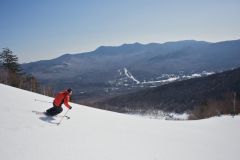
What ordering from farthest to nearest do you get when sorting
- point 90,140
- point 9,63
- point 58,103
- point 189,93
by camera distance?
point 189,93
point 9,63
point 58,103
point 90,140

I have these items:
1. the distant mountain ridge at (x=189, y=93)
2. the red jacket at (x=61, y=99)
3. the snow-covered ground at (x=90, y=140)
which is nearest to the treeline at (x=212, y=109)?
the distant mountain ridge at (x=189, y=93)

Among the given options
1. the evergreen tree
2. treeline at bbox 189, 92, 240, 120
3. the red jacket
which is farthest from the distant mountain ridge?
the red jacket

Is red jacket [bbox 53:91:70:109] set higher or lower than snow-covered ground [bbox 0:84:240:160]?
higher

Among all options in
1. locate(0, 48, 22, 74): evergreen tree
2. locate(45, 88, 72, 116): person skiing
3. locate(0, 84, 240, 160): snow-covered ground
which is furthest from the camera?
locate(0, 48, 22, 74): evergreen tree

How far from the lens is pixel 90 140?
1187 centimetres

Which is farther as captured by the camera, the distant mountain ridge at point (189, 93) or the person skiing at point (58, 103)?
the distant mountain ridge at point (189, 93)

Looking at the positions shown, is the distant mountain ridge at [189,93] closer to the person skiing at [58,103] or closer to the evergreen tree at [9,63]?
the evergreen tree at [9,63]

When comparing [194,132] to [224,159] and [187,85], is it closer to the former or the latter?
[224,159]

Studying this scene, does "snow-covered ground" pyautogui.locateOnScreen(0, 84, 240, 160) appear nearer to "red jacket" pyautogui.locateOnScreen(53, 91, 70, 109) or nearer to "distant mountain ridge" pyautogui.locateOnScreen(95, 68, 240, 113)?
"red jacket" pyautogui.locateOnScreen(53, 91, 70, 109)

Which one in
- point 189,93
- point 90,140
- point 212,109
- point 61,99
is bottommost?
point 212,109

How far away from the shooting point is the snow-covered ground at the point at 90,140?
31.0 feet

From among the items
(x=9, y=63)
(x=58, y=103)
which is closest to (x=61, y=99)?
(x=58, y=103)

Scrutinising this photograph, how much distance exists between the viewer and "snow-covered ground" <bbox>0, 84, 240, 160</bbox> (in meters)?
9.45

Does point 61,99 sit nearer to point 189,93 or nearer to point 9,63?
point 9,63
